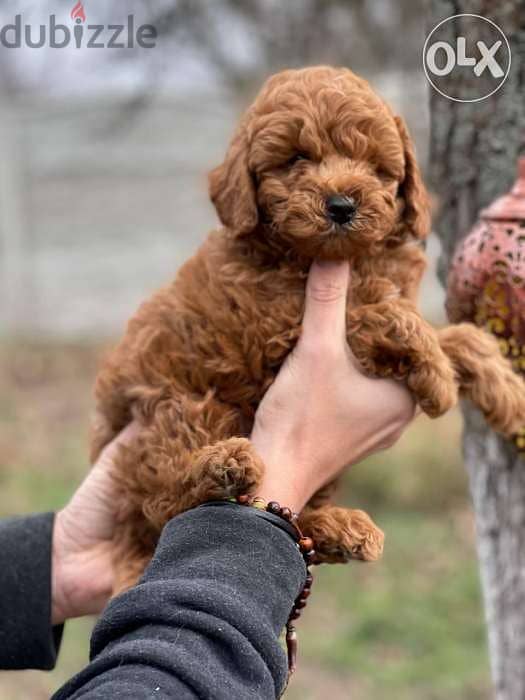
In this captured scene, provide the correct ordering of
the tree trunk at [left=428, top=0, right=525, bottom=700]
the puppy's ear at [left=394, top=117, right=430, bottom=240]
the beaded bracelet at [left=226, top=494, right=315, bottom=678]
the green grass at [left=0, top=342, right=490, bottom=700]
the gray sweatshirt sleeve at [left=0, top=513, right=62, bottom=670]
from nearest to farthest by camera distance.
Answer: the beaded bracelet at [left=226, top=494, right=315, bottom=678], the puppy's ear at [left=394, top=117, right=430, bottom=240], the gray sweatshirt sleeve at [left=0, top=513, right=62, bottom=670], the tree trunk at [left=428, top=0, right=525, bottom=700], the green grass at [left=0, top=342, right=490, bottom=700]

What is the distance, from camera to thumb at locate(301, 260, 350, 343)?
235 centimetres

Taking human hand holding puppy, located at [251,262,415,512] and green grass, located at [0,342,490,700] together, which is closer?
human hand holding puppy, located at [251,262,415,512]

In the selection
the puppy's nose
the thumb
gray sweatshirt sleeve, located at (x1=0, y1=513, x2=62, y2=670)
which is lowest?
gray sweatshirt sleeve, located at (x1=0, y1=513, x2=62, y2=670)

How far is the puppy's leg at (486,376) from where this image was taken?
2494 millimetres

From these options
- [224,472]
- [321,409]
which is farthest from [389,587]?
[224,472]

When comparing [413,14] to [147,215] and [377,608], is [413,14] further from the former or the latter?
[377,608]

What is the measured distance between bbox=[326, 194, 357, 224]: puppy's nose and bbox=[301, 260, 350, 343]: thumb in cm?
16

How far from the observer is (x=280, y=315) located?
2438 mm

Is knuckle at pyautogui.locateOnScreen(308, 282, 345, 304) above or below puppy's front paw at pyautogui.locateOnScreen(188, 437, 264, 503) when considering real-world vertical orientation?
above

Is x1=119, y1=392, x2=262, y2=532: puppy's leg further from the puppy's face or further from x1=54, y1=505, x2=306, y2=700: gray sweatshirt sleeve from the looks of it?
the puppy's face

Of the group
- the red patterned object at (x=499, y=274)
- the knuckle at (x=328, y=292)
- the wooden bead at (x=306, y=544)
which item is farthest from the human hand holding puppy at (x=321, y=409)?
the red patterned object at (x=499, y=274)

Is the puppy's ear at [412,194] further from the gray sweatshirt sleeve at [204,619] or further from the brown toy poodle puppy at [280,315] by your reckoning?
the gray sweatshirt sleeve at [204,619]

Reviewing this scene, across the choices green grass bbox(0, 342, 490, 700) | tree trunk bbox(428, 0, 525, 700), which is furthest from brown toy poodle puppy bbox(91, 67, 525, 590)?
green grass bbox(0, 342, 490, 700)

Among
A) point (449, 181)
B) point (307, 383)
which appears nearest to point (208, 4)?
point (449, 181)
